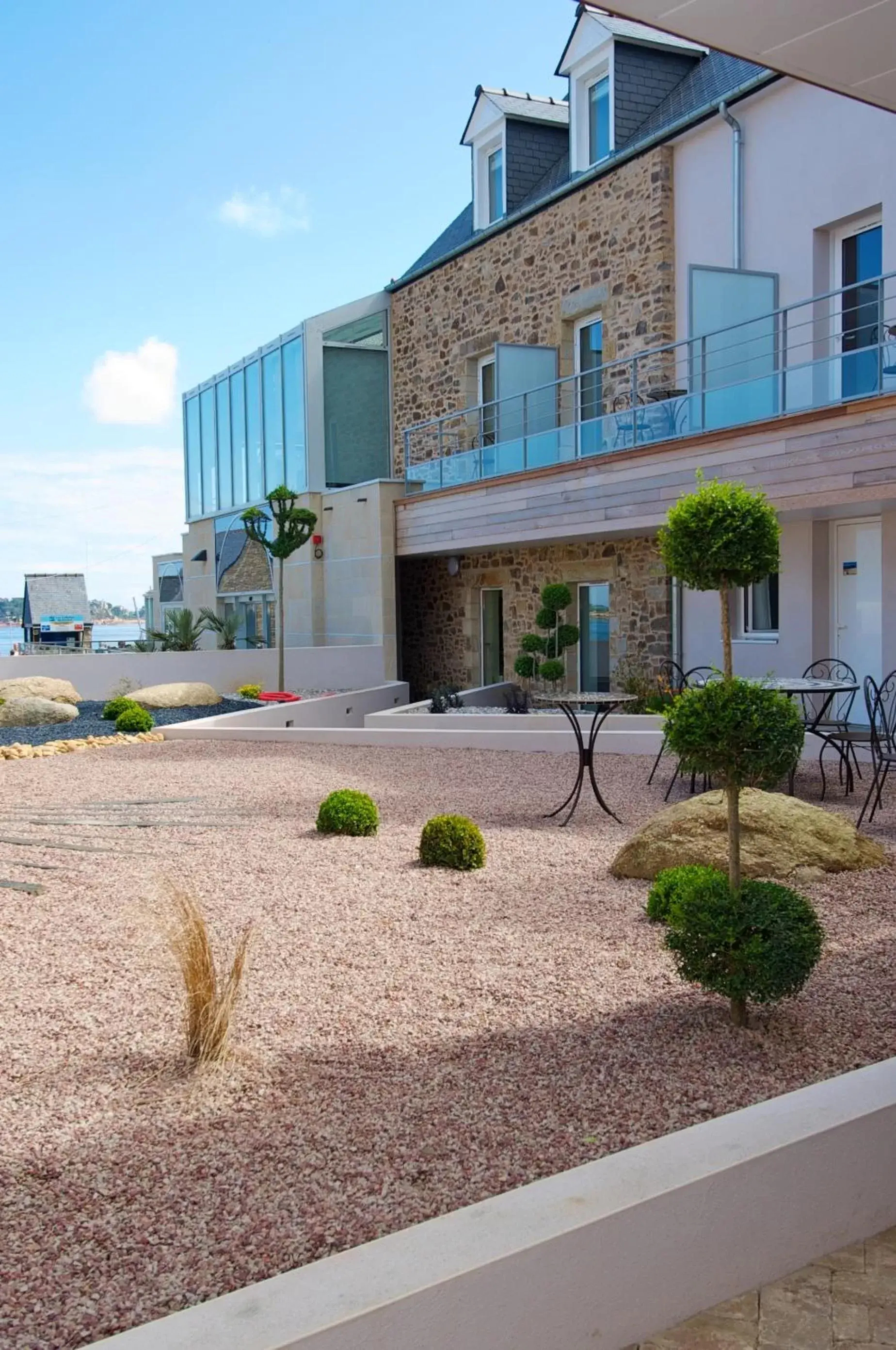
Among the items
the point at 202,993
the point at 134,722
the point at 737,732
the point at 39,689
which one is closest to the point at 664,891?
the point at 737,732

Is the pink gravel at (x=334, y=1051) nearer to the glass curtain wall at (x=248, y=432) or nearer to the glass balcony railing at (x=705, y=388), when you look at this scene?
the glass balcony railing at (x=705, y=388)

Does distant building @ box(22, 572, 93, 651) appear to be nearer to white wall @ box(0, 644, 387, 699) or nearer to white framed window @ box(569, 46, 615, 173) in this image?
white wall @ box(0, 644, 387, 699)

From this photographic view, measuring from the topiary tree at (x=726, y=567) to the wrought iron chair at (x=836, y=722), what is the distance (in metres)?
2.39

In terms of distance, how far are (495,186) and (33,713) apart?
1084 cm

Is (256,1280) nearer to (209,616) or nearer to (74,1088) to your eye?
(74,1088)

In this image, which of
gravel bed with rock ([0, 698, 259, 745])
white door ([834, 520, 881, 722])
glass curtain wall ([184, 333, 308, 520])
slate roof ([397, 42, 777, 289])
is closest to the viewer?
white door ([834, 520, 881, 722])

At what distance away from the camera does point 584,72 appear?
15484 millimetres

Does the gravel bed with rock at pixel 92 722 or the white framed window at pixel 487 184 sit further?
the white framed window at pixel 487 184

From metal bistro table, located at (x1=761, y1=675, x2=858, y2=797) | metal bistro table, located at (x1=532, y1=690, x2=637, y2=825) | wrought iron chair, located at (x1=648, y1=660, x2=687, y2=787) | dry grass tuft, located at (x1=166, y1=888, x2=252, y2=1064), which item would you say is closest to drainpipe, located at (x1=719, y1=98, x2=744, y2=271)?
wrought iron chair, located at (x1=648, y1=660, x2=687, y2=787)

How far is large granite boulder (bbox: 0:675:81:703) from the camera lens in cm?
1688

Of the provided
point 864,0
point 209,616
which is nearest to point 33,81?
point 864,0

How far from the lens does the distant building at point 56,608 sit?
42.0 meters

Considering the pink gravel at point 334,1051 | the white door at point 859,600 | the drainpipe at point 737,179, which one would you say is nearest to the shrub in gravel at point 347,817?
the pink gravel at point 334,1051

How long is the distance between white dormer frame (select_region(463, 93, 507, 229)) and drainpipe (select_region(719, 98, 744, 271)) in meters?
5.50
